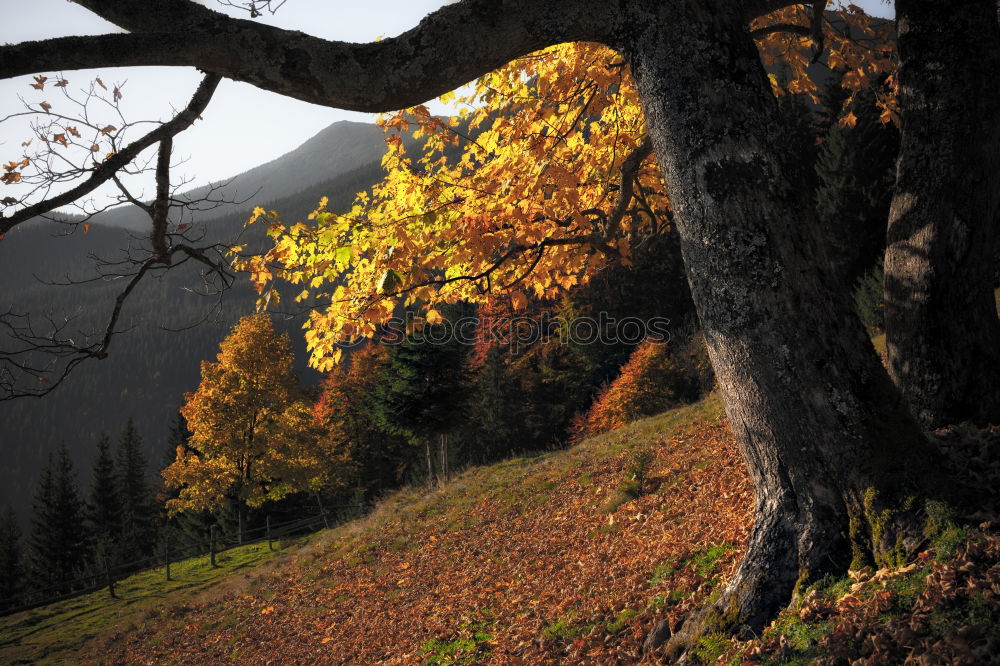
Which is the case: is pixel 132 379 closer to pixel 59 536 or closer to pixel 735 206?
pixel 59 536

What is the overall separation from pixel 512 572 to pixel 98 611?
Answer: 1720 centimetres

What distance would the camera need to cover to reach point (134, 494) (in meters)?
47.0

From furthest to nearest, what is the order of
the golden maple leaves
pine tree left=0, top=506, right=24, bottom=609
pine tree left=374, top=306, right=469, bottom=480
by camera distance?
pine tree left=0, top=506, right=24, bottom=609 < pine tree left=374, top=306, right=469, bottom=480 < the golden maple leaves

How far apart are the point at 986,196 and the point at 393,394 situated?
23309 millimetres

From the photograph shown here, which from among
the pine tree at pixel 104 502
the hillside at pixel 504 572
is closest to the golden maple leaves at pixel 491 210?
the hillside at pixel 504 572

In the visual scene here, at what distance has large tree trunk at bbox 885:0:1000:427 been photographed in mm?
3824

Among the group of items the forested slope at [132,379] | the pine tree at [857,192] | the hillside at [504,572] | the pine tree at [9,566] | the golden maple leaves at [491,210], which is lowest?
the pine tree at [9,566]

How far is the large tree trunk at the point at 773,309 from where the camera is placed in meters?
2.84

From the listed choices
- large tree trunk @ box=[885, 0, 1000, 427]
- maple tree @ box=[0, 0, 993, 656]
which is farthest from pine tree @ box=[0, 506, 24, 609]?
large tree trunk @ box=[885, 0, 1000, 427]

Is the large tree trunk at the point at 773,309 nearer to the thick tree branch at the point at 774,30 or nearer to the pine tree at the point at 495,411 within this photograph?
the thick tree branch at the point at 774,30

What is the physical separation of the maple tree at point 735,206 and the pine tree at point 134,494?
4895cm

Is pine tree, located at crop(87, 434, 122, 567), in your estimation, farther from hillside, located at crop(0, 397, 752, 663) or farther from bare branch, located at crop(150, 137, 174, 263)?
bare branch, located at crop(150, 137, 174, 263)

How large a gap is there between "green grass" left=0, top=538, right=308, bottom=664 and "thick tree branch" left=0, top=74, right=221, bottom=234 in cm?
1510

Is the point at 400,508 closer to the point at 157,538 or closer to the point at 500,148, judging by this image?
the point at 500,148
